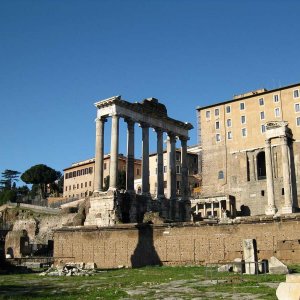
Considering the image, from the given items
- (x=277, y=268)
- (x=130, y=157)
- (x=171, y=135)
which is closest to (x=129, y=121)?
(x=130, y=157)

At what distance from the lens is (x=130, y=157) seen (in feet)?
123

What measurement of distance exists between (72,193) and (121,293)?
7543 cm

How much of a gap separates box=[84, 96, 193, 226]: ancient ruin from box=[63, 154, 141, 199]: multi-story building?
121 ft

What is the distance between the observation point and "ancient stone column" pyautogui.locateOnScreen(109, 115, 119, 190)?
35656 millimetres

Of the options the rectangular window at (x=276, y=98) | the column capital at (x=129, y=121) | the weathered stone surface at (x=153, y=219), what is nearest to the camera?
the weathered stone surface at (x=153, y=219)

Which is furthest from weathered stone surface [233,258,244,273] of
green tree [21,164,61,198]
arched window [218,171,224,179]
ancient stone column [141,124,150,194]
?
green tree [21,164,61,198]

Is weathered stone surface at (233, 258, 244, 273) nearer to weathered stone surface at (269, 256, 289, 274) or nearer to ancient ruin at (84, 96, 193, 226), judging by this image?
weathered stone surface at (269, 256, 289, 274)

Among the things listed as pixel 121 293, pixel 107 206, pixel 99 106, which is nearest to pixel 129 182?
pixel 107 206

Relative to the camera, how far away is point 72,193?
87250mm

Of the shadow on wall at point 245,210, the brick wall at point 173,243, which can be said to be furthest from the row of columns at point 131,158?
the shadow on wall at point 245,210

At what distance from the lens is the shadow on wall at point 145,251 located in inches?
1054

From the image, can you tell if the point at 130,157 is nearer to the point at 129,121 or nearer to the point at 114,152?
the point at 114,152

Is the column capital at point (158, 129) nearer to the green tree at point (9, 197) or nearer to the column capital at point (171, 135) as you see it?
the column capital at point (171, 135)

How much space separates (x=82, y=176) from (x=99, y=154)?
49.7 metres
